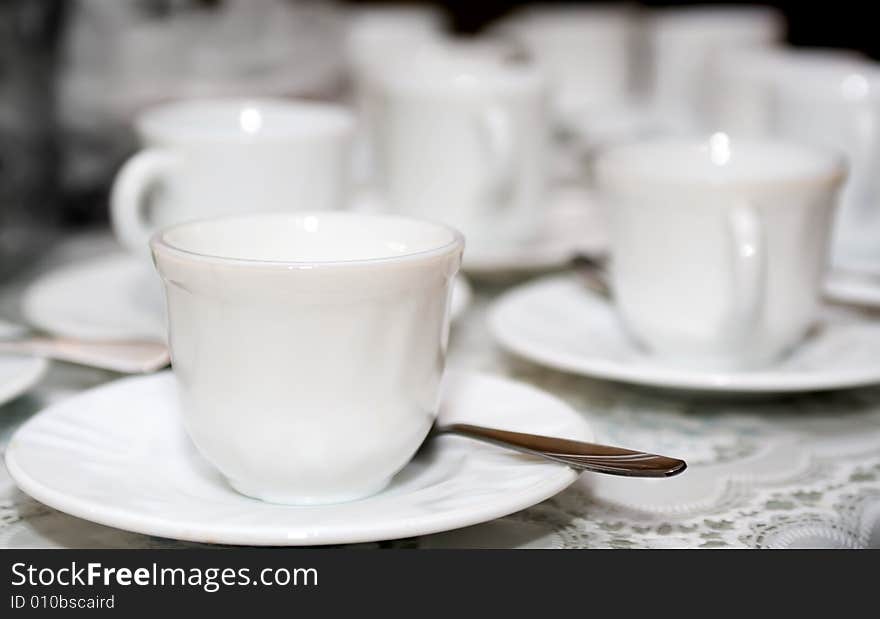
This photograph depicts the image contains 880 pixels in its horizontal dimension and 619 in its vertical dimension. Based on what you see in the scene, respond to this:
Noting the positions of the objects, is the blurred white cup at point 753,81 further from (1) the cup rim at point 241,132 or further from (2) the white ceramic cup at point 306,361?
(2) the white ceramic cup at point 306,361

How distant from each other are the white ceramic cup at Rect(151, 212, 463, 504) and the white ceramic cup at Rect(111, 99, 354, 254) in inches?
9.1

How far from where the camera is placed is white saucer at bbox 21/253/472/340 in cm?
71

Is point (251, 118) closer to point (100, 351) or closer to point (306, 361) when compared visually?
point (100, 351)

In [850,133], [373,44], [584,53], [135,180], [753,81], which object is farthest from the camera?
[584,53]

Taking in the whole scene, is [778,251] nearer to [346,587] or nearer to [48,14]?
[346,587]

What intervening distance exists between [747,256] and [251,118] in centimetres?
36

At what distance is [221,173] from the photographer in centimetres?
73

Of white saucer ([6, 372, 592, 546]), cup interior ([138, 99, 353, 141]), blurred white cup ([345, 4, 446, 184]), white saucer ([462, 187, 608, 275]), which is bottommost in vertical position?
white saucer ([462, 187, 608, 275])

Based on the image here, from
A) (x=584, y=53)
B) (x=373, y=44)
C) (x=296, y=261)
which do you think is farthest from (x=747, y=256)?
(x=584, y=53)

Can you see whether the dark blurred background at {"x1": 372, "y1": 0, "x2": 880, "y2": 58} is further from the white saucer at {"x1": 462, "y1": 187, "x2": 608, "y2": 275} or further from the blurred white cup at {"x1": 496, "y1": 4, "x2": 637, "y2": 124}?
the white saucer at {"x1": 462, "y1": 187, "x2": 608, "y2": 275}

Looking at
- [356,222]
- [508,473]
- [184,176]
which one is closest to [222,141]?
[184,176]

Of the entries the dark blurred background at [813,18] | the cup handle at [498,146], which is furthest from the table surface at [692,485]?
the dark blurred background at [813,18]

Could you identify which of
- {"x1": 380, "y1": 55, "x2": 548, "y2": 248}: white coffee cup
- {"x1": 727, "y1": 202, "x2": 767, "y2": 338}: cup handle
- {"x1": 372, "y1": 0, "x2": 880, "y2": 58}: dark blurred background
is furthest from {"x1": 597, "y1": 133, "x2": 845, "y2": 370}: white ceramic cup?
{"x1": 372, "y1": 0, "x2": 880, "y2": 58}: dark blurred background

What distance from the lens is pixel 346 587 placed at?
0.44 m
